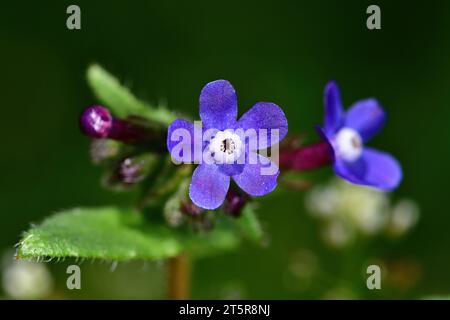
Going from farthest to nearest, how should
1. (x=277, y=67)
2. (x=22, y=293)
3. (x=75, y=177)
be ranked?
(x=277, y=67) < (x=75, y=177) < (x=22, y=293)

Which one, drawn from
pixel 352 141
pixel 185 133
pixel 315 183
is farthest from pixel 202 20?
pixel 185 133

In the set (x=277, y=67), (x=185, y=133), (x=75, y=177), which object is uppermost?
(x=277, y=67)

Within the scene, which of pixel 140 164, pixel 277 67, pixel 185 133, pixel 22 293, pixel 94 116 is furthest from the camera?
pixel 277 67

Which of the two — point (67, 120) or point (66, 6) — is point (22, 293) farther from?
point (66, 6)

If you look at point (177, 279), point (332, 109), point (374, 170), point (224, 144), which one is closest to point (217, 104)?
point (224, 144)

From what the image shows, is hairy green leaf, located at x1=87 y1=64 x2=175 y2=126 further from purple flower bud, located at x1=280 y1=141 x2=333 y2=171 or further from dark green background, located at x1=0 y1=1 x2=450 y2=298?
dark green background, located at x1=0 y1=1 x2=450 y2=298

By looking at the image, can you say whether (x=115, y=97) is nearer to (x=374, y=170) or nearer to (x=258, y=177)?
(x=258, y=177)

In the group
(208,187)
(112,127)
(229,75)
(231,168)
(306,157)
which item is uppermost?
(229,75)
